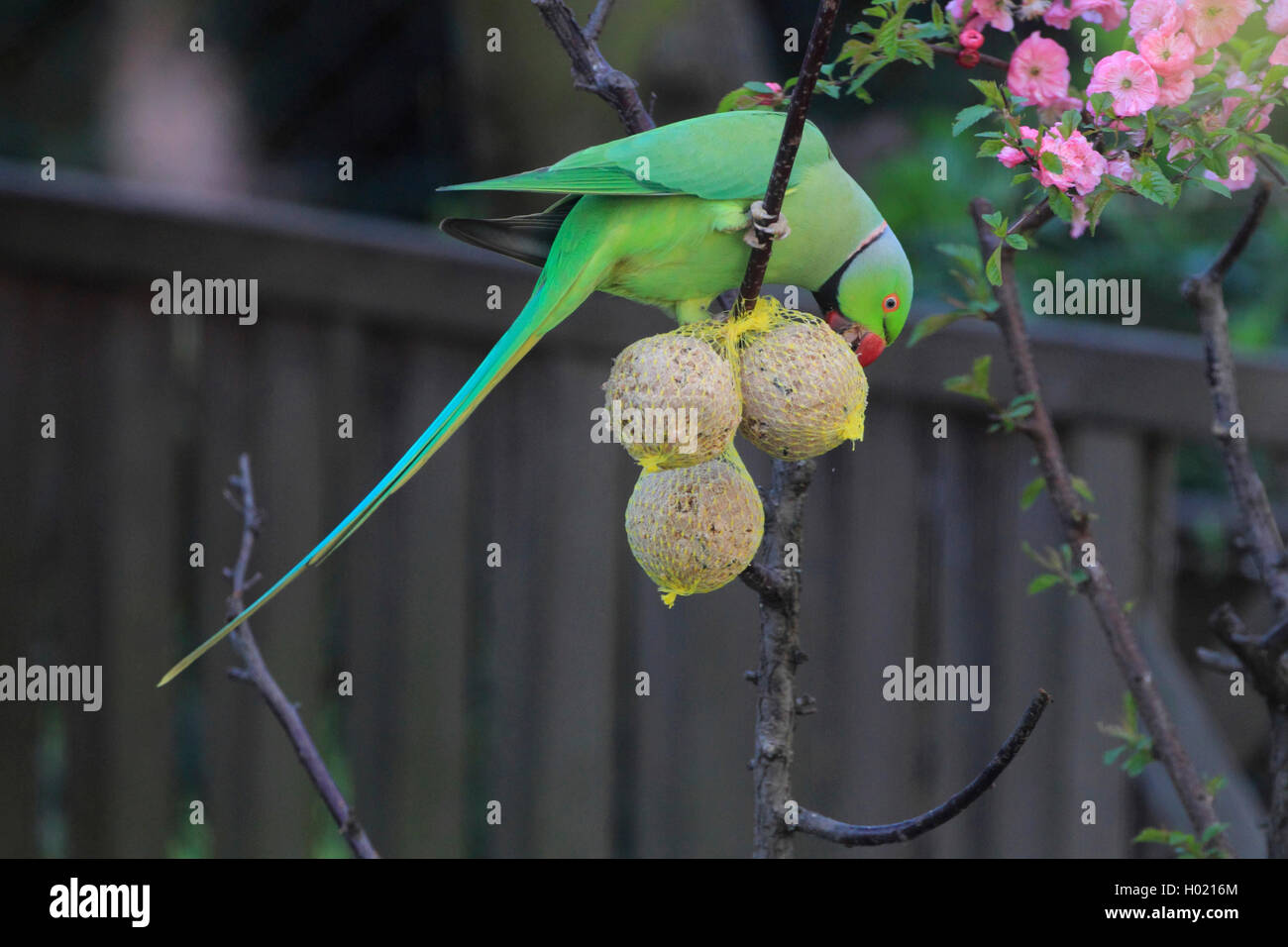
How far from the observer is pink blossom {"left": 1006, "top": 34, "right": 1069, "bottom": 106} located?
133 centimetres

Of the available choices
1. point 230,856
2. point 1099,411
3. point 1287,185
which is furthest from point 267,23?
point 1287,185

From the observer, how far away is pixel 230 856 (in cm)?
279

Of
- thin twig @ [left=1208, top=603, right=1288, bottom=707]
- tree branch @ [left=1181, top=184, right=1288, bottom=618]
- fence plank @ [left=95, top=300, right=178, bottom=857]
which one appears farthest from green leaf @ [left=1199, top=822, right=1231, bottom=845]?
fence plank @ [left=95, top=300, right=178, bottom=857]

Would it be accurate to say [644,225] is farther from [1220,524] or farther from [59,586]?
[1220,524]

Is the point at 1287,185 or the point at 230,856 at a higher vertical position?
the point at 1287,185

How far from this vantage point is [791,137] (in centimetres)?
102

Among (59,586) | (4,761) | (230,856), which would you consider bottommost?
(230,856)

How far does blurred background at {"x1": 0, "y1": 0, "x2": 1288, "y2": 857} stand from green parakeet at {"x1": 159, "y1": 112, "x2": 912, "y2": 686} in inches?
45.4

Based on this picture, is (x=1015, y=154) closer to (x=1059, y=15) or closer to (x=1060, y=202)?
(x=1060, y=202)

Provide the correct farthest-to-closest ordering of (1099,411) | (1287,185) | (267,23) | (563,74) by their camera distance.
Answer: (267,23) < (563,74) < (1099,411) < (1287,185)

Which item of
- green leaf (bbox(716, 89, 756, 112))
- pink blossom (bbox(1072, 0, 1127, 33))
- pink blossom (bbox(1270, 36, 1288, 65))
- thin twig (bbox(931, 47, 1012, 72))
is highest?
pink blossom (bbox(1072, 0, 1127, 33))

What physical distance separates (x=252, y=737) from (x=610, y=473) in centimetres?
98

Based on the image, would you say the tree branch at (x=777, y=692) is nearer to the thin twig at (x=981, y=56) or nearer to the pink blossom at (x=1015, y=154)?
the pink blossom at (x=1015, y=154)

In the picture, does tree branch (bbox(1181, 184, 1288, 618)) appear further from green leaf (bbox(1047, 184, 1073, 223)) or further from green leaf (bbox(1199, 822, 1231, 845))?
green leaf (bbox(1047, 184, 1073, 223))
